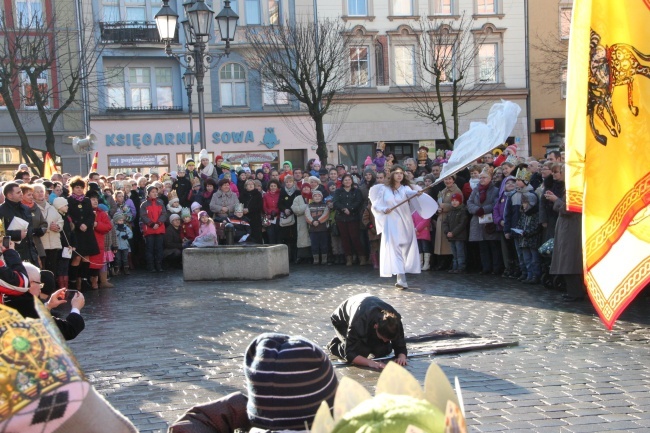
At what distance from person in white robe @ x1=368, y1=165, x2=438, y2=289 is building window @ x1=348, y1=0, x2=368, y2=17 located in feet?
91.3

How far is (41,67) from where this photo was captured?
3306 cm

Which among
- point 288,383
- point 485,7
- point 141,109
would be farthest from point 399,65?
point 288,383

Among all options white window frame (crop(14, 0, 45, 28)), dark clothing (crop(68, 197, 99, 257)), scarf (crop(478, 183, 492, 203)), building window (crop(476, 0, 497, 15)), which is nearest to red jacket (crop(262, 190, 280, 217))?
dark clothing (crop(68, 197, 99, 257))

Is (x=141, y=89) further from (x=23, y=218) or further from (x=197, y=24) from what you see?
(x=23, y=218)

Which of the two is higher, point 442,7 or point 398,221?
point 442,7

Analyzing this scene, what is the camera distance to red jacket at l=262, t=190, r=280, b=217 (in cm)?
2222

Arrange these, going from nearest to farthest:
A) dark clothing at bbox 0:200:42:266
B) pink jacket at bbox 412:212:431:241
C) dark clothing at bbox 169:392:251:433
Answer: dark clothing at bbox 169:392:251:433 < dark clothing at bbox 0:200:42:266 < pink jacket at bbox 412:212:431:241

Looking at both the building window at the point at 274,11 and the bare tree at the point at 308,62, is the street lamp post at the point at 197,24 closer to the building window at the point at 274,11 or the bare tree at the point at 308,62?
the bare tree at the point at 308,62

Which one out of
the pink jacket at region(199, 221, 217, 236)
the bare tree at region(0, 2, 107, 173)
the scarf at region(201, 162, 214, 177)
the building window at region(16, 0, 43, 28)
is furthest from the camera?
the building window at region(16, 0, 43, 28)

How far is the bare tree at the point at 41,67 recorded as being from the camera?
33.0m

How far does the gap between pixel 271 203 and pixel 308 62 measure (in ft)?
51.9

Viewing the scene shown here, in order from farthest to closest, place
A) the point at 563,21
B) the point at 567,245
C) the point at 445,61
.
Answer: the point at 563,21 < the point at 445,61 < the point at 567,245

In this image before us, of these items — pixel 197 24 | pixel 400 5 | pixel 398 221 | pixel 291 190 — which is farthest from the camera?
pixel 400 5

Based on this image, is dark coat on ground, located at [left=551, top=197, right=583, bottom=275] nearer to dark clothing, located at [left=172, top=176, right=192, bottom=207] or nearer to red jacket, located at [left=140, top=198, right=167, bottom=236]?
red jacket, located at [left=140, top=198, right=167, bottom=236]
